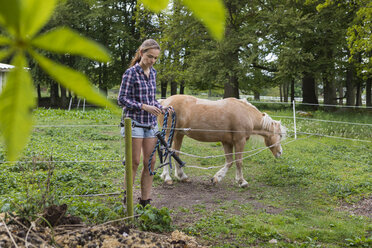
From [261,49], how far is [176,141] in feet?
34.3

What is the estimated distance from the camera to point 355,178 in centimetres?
570

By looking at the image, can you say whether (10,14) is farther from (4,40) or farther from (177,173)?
(177,173)

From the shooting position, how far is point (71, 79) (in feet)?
0.93

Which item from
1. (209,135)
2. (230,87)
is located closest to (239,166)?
(209,135)

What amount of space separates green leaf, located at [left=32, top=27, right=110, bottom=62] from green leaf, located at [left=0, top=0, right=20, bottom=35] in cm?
2

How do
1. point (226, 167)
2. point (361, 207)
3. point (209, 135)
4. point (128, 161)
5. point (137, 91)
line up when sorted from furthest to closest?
point (209, 135) < point (226, 167) < point (361, 207) < point (137, 91) < point (128, 161)

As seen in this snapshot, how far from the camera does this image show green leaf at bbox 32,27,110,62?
28 centimetres

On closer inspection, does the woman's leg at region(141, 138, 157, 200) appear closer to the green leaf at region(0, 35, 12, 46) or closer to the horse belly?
the horse belly

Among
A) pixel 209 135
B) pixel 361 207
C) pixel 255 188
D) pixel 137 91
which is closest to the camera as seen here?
pixel 137 91

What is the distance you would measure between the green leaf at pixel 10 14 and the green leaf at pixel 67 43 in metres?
0.02

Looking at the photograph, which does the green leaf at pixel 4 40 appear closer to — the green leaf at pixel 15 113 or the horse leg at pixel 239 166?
the green leaf at pixel 15 113

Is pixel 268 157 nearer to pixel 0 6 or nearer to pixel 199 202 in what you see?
pixel 199 202

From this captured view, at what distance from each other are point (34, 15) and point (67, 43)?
3cm

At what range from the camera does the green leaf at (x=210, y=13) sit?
28 centimetres
